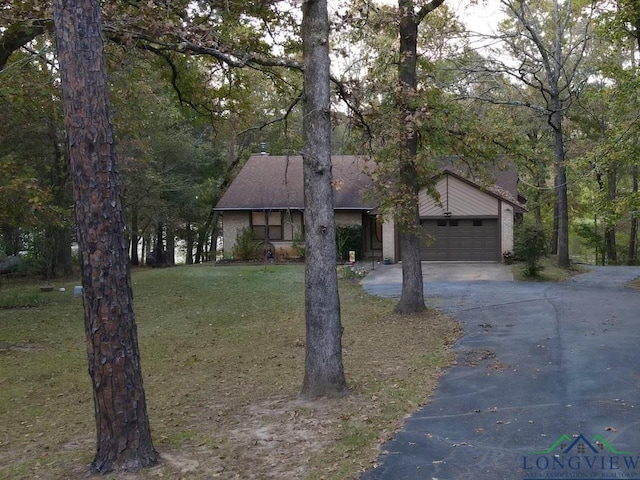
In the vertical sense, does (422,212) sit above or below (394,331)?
above

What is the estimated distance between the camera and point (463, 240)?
95.8 ft

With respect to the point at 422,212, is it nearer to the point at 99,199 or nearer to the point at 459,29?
the point at 459,29

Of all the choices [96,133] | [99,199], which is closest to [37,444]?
[99,199]

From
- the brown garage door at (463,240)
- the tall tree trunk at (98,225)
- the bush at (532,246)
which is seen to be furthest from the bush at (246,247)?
the tall tree trunk at (98,225)

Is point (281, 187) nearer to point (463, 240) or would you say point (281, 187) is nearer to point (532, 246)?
point (463, 240)

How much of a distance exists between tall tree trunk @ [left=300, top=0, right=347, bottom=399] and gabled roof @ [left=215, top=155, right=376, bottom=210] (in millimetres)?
22580

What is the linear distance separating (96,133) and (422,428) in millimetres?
4369

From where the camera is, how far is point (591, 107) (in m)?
31.1

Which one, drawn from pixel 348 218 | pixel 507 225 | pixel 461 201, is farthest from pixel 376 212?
pixel 507 225

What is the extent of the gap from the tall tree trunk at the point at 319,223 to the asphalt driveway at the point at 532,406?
1396 mm

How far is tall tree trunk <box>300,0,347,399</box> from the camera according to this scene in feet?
25.7

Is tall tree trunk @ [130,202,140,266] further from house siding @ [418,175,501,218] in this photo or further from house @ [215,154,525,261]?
house siding @ [418,175,501,218]

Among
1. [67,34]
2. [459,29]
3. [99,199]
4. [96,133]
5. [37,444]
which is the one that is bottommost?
[37,444]

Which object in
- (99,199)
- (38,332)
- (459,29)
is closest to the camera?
(99,199)
